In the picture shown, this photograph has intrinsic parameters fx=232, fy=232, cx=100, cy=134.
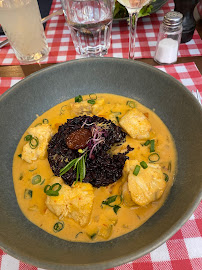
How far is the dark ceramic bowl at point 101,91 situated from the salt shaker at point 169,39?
695mm

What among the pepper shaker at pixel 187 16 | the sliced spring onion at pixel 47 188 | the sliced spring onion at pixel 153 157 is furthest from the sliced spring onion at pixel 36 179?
the pepper shaker at pixel 187 16

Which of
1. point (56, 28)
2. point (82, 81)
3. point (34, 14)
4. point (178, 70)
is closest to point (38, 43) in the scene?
point (34, 14)

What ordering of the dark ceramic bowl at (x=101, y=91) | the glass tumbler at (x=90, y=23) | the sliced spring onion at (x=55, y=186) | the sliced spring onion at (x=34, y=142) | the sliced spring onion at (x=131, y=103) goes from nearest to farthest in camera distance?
the dark ceramic bowl at (x=101, y=91), the sliced spring onion at (x=55, y=186), the sliced spring onion at (x=34, y=142), the sliced spring onion at (x=131, y=103), the glass tumbler at (x=90, y=23)

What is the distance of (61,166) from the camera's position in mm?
1804

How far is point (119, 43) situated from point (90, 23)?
46cm

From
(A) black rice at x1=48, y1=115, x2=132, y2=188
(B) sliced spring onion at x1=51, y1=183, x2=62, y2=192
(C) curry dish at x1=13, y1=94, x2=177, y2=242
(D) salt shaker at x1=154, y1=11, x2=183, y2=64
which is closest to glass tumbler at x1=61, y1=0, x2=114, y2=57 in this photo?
(D) salt shaker at x1=154, y1=11, x2=183, y2=64

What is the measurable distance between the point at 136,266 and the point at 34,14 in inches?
106

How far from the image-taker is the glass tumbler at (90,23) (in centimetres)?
269

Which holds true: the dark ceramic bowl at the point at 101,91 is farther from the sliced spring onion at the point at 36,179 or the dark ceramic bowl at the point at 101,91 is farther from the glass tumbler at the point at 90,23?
the glass tumbler at the point at 90,23

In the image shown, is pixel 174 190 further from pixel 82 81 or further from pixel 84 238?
pixel 82 81

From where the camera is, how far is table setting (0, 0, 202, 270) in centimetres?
132

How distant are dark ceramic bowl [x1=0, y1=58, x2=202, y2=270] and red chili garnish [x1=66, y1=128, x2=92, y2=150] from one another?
0.53 meters

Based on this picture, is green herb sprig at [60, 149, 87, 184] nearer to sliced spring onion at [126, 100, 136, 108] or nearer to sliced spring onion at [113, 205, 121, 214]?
sliced spring onion at [113, 205, 121, 214]

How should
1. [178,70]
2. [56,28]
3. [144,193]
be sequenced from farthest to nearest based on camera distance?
1. [56,28]
2. [178,70]
3. [144,193]
